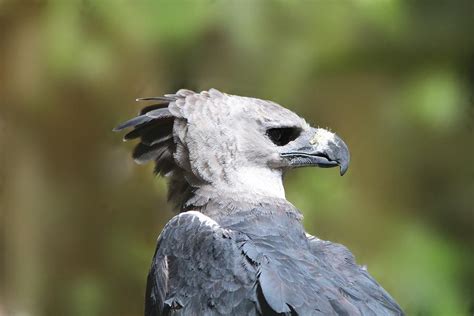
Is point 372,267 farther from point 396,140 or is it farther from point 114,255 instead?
point 114,255

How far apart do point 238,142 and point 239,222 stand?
0.15 m

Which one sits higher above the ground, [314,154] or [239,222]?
[314,154]

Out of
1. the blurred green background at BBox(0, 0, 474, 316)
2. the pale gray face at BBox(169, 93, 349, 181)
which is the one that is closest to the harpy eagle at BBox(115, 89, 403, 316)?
the pale gray face at BBox(169, 93, 349, 181)

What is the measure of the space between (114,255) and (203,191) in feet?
3.12

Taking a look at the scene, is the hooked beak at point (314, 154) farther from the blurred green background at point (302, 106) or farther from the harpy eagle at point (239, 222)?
the blurred green background at point (302, 106)

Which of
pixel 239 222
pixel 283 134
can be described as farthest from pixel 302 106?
pixel 239 222

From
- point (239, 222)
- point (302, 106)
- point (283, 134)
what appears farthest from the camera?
point (302, 106)

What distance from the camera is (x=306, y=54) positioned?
2064 millimetres

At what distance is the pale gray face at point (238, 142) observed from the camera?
1201mm

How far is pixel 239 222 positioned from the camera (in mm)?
1140

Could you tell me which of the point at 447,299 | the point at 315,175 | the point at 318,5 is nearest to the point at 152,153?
the point at 315,175

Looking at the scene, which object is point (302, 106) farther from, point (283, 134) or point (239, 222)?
point (239, 222)

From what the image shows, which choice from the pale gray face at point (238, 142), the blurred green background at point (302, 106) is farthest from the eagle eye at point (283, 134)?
the blurred green background at point (302, 106)

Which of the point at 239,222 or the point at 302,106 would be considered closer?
the point at 239,222
